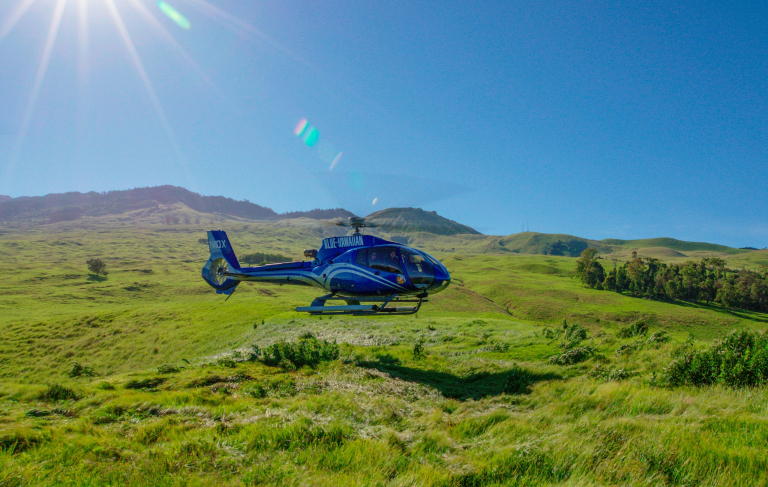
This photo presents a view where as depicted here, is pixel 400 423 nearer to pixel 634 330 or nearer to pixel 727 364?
pixel 727 364

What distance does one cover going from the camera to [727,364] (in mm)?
9469

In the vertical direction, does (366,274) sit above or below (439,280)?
below

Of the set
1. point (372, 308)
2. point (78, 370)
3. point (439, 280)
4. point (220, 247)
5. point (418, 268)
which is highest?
point (418, 268)

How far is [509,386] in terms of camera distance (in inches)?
479

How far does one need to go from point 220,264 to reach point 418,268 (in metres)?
19.4

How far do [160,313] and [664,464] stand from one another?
6851 cm

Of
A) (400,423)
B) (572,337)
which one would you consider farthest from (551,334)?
(400,423)

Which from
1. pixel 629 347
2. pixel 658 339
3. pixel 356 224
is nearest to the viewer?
pixel 629 347

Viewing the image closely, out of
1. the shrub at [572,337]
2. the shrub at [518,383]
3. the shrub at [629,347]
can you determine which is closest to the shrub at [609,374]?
the shrub at [629,347]

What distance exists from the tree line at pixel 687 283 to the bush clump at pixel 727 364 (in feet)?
367

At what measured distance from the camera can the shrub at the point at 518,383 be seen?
11777 mm

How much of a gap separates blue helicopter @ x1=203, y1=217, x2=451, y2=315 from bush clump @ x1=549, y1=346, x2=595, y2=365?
21.7 ft

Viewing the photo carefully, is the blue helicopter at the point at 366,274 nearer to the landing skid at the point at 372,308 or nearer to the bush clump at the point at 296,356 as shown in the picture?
the landing skid at the point at 372,308

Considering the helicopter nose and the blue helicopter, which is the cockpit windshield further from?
the helicopter nose
